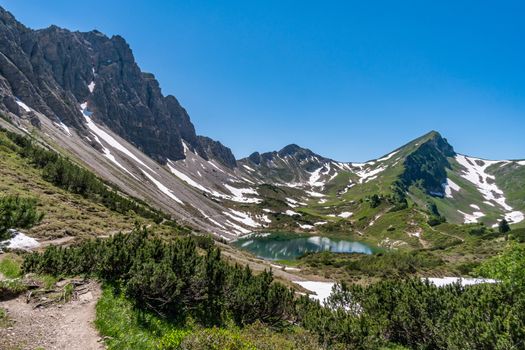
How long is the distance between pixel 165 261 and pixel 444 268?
2433 inches

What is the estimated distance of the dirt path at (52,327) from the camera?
10.6 m

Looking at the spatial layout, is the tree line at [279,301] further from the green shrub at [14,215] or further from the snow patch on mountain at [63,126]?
the snow patch on mountain at [63,126]

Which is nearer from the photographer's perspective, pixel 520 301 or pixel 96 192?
pixel 520 301

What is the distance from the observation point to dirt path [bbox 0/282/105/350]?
10617 millimetres

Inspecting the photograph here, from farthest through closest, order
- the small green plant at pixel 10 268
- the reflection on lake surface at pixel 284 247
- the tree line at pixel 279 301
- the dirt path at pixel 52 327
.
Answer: the reflection on lake surface at pixel 284 247 < the small green plant at pixel 10 268 < the tree line at pixel 279 301 < the dirt path at pixel 52 327

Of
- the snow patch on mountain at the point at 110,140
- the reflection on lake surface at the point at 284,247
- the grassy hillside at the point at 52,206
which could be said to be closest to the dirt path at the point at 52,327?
the grassy hillside at the point at 52,206

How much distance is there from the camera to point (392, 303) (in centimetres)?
2106

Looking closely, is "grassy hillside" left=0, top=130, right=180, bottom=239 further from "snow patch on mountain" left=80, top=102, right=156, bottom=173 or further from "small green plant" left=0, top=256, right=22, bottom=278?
"snow patch on mountain" left=80, top=102, right=156, bottom=173

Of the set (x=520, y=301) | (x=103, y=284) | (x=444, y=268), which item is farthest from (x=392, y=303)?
(x=444, y=268)

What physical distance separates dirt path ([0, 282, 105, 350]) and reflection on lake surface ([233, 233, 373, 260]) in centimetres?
8054

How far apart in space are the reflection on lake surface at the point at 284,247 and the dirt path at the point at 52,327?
80541 millimetres

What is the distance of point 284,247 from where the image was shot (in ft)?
383

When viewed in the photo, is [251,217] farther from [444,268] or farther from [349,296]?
[349,296]

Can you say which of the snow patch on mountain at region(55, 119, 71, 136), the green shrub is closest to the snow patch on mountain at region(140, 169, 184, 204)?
the snow patch on mountain at region(55, 119, 71, 136)
